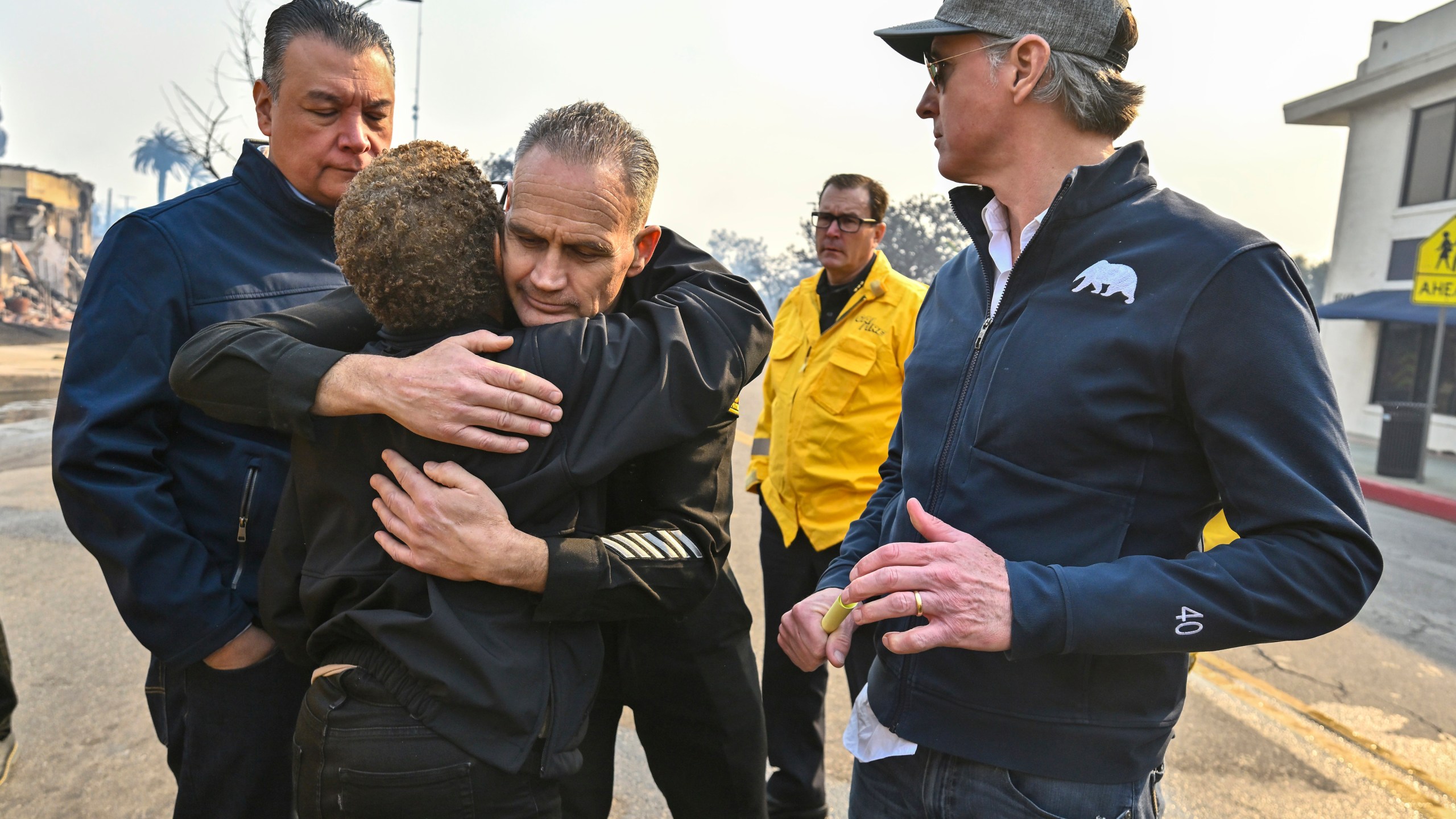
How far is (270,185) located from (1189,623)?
2.27 meters

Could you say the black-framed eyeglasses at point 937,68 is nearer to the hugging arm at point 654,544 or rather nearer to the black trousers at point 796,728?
the hugging arm at point 654,544

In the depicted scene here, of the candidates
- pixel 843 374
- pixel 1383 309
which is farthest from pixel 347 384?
pixel 1383 309

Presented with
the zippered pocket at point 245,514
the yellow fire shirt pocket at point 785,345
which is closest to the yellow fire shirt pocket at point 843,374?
the yellow fire shirt pocket at point 785,345

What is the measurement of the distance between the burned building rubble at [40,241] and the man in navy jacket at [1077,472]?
94.4 ft

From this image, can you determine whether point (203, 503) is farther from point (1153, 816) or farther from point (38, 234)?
point (38, 234)

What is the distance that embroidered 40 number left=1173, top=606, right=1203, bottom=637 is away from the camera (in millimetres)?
1323

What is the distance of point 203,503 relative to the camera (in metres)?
2.05

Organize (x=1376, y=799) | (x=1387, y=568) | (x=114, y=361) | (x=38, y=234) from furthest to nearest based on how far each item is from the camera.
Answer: (x=38, y=234), (x=1387, y=568), (x=1376, y=799), (x=114, y=361)

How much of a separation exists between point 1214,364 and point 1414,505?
11361 millimetres

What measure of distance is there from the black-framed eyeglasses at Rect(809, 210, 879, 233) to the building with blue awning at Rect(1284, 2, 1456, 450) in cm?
1371

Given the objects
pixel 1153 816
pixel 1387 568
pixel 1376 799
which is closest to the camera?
pixel 1153 816

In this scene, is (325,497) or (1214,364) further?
(325,497)

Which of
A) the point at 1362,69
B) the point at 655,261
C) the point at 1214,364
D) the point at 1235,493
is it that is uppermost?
the point at 1362,69

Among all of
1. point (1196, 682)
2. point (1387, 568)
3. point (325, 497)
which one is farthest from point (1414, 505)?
point (325, 497)
